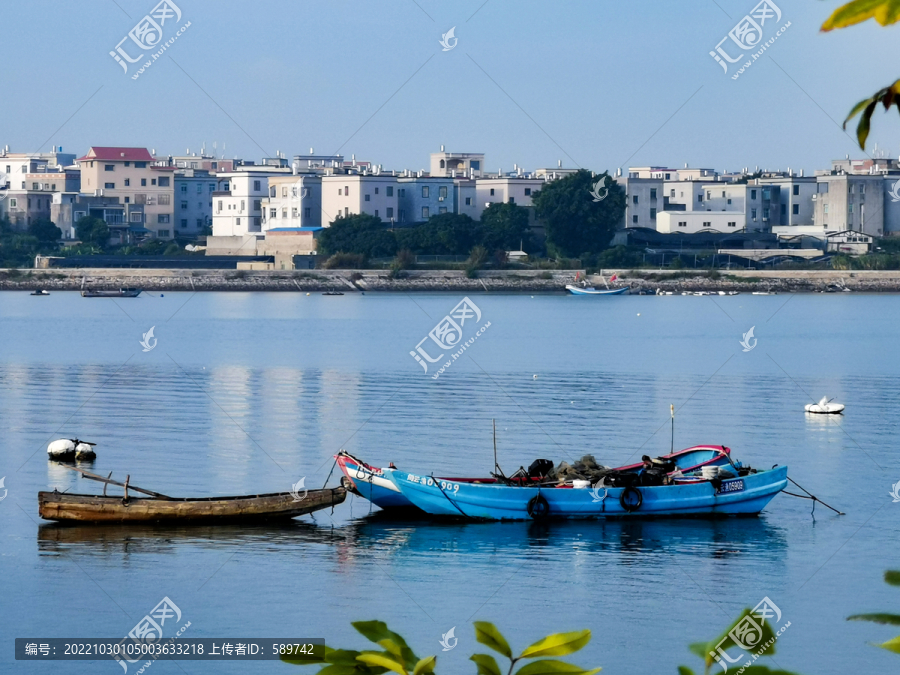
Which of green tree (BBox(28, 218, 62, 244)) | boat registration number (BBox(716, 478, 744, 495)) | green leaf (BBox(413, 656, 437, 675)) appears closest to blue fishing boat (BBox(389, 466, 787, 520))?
boat registration number (BBox(716, 478, 744, 495))

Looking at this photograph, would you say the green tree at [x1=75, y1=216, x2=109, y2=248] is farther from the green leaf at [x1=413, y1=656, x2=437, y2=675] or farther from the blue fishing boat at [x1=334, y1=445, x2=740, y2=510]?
the green leaf at [x1=413, y1=656, x2=437, y2=675]

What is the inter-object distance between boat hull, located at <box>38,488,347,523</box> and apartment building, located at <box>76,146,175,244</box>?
278 ft

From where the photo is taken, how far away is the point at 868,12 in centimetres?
137

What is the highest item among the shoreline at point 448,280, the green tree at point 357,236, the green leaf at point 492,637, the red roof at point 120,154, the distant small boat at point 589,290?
the red roof at point 120,154

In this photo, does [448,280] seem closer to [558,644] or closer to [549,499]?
[549,499]

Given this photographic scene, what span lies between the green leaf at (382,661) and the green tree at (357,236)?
83.7 metres

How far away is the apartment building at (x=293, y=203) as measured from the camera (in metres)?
90.1

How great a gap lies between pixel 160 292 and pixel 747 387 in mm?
64263

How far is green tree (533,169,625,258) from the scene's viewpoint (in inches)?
3342

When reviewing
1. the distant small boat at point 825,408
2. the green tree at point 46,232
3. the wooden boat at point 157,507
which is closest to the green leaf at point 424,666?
the wooden boat at point 157,507

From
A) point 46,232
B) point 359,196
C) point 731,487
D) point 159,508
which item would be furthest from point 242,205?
point 731,487

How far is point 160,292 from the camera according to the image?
93.4 m

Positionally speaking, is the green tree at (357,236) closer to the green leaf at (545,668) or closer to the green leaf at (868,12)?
the green leaf at (545,668)

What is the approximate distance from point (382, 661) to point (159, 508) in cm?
1590
